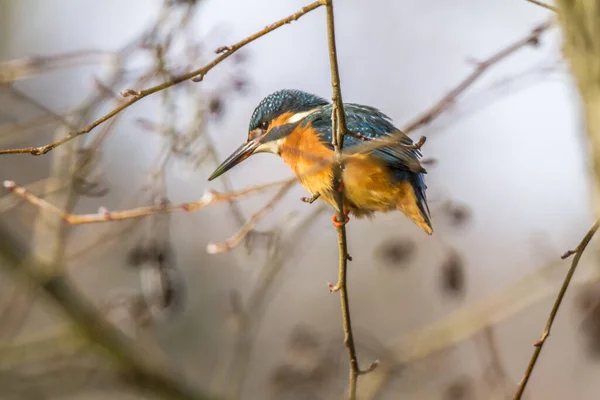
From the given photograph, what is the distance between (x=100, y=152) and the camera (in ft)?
7.43

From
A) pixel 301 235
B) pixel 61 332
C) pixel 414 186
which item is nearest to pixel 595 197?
pixel 414 186

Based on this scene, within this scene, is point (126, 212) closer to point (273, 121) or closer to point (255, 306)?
point (273, 121)

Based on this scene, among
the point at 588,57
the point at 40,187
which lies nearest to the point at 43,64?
the point at 40,187

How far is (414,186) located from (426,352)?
781mm

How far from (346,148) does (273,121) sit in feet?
1.55

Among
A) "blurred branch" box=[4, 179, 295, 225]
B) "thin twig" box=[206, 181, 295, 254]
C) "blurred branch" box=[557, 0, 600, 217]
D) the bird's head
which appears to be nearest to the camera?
"blurred branch" box=[557, 0, 600, 217]

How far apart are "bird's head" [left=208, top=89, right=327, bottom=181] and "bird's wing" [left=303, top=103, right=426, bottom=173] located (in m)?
0.07

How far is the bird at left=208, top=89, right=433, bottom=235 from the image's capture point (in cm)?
212

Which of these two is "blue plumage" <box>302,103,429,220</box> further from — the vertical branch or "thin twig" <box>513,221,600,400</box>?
"thin twig" <box>513,221,600,400</box>

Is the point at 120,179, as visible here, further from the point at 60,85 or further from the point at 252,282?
the point at 252,282

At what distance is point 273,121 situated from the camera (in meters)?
2.41

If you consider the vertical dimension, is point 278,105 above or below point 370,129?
above

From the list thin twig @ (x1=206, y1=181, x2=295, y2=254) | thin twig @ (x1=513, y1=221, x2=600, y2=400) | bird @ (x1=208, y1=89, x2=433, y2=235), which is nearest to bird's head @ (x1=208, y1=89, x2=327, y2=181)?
bird @ (x1=208, y1=89, x2=433, y2=235)

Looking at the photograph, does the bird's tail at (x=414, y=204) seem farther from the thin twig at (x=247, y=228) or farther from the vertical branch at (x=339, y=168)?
the vertical branch at (x=339, y=168)
